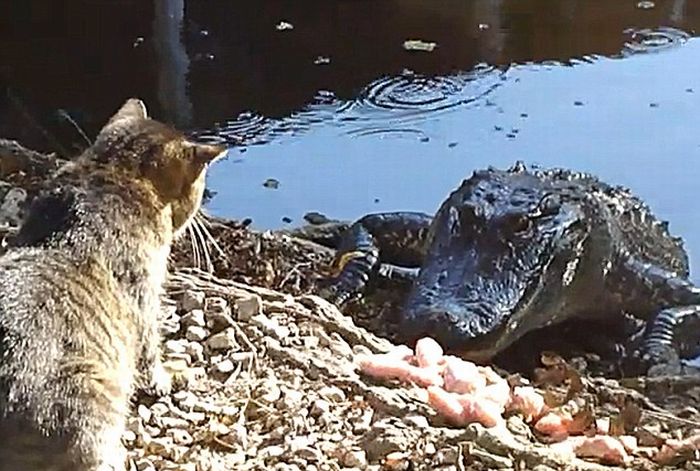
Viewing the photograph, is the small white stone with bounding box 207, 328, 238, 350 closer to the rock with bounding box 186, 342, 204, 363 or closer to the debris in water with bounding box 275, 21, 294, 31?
the rock with bounding box 186, 342, 204, 363

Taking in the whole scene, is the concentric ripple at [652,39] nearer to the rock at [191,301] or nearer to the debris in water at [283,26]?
the debris in water at [283,26]

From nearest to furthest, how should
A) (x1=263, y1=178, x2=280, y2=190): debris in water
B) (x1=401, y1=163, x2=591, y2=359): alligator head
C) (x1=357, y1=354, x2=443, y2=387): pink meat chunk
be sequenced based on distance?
(x1=357, y1=354, x2=443, y2=387): pink meat chunk, (x1=401, y1=163, x2=591, y2=359): alligator head, (x1=263, y1=178, x2=280, y2=190): debris in water

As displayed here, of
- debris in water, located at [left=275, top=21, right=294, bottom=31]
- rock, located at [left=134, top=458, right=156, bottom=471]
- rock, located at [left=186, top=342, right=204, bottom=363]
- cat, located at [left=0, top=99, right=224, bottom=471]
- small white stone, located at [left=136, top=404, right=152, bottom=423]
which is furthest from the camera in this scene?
debris in water, located at [left=275, top=21, right=294, bottom=31]

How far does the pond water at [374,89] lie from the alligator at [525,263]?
A: 0.21 metres

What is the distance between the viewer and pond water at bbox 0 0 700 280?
155 inches

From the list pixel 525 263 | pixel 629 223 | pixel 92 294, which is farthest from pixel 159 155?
pixel 629 223

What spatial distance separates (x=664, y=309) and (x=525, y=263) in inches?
16.4

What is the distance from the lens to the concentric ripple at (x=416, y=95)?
14.4ft

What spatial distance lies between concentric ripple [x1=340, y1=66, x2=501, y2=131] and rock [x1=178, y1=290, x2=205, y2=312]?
1873 mm

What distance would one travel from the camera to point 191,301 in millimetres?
2549

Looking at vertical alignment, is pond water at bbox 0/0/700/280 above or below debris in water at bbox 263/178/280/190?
above

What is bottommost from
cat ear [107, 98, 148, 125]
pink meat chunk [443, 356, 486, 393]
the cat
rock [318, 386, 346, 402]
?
rock [318, 386, 346, 402]

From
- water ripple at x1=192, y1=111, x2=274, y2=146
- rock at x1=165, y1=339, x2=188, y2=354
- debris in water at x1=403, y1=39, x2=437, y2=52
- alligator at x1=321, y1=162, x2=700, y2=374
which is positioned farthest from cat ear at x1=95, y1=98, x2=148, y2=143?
debris in water at x1=403, y1=39, x2=437, y2=52

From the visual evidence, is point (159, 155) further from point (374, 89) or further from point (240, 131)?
point (374, 89)
